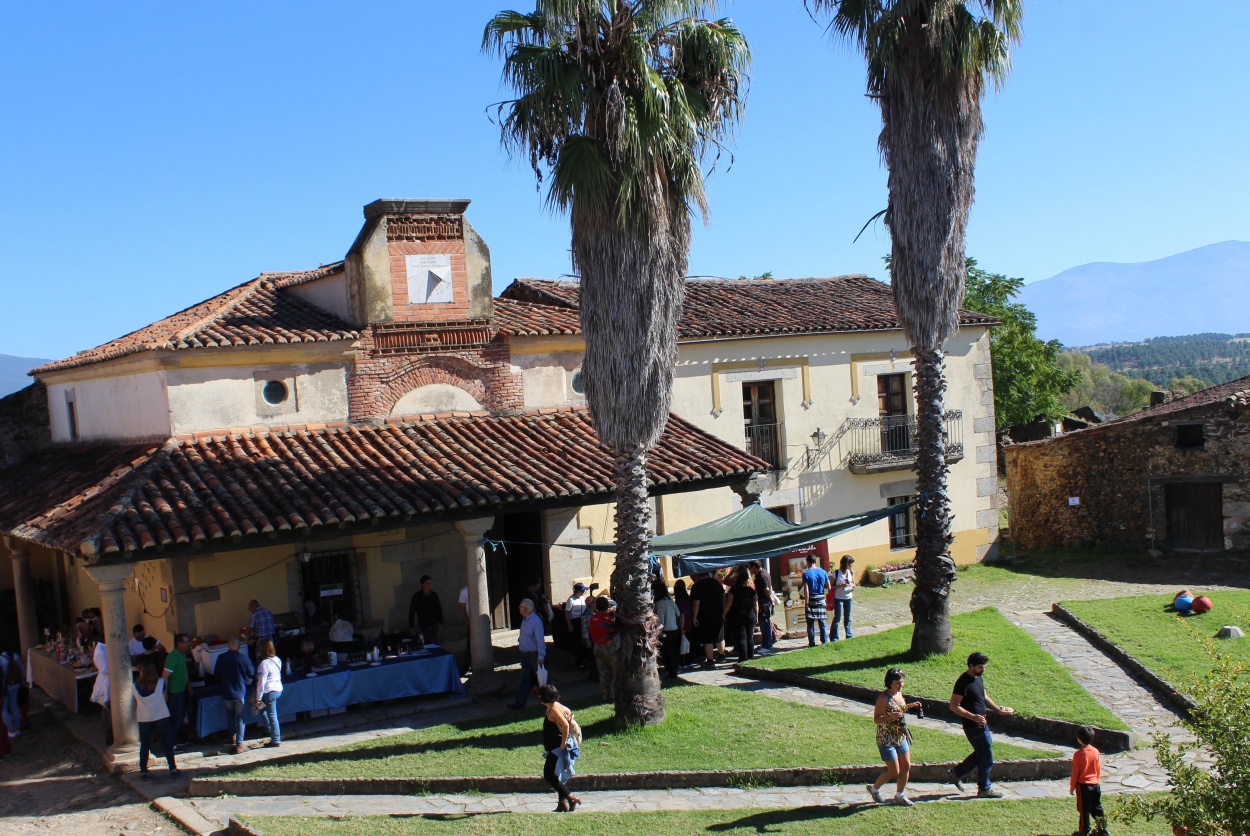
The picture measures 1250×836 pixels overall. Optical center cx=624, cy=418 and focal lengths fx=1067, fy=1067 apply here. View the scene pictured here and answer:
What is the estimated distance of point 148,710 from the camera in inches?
481

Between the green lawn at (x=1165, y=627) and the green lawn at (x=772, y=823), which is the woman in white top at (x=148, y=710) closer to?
the green lawn at (x=772, y=823)

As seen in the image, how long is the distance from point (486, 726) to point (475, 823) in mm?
3234

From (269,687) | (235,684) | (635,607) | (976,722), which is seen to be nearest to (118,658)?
(235,684)

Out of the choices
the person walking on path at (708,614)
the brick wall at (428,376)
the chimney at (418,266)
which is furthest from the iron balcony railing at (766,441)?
the chimney at (418,266)

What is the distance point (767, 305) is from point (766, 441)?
11.8 ft

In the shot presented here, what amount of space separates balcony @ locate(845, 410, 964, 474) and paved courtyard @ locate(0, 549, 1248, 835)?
673 cm

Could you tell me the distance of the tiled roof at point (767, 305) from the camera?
74.3ft

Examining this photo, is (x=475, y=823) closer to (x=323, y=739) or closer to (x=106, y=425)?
(x=323, y=739)

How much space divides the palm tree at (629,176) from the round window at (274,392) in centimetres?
561

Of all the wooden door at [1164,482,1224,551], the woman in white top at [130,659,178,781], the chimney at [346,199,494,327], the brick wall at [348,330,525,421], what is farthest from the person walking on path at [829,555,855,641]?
the wooden door at [1164,482,1224,551]

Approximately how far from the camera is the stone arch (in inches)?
666

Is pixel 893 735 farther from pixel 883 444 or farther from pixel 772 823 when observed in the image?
pixel 883 444

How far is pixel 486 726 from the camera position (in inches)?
525

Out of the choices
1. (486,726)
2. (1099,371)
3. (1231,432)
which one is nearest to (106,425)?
(486,726)
